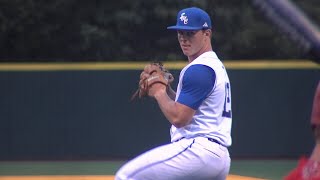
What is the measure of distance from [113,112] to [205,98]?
7.28m

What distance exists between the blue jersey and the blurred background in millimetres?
10887

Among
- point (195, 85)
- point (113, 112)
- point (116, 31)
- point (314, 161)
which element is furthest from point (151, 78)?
point (116, 31)

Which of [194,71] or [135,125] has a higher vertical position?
[194,71]

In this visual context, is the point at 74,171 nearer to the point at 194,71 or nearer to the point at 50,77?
the point at 50,77

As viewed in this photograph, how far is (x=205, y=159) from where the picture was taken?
15.6ft

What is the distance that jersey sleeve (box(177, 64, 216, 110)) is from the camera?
4.71 m

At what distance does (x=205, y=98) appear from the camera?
4820mm

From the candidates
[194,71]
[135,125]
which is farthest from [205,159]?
[135,125]

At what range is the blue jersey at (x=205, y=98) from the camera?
4727 mm

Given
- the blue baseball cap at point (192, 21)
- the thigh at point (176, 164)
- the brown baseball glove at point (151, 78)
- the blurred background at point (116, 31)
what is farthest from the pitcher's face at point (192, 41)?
the blurred background at point (116, 31)

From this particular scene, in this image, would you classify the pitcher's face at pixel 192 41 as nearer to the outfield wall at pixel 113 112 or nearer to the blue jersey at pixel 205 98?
the blue jersey at pixel 205 98

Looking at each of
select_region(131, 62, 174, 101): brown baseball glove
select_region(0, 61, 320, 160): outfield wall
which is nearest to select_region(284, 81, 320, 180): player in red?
select_region(131, 62, 174, 101): brown baseball glove

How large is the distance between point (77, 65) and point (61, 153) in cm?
133

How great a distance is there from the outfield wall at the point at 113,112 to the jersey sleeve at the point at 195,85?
715 centimetres
